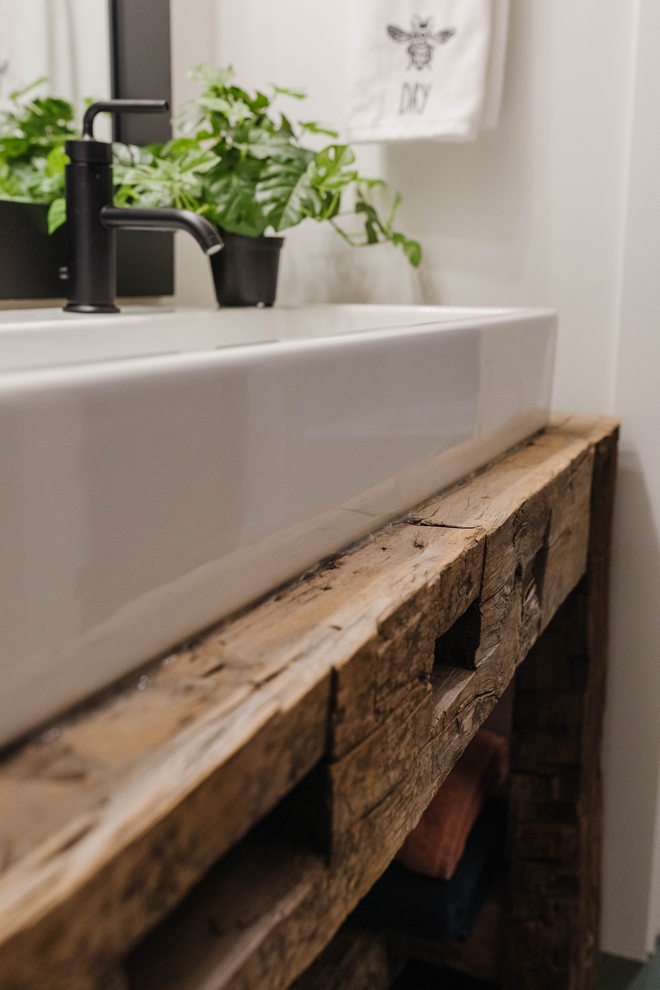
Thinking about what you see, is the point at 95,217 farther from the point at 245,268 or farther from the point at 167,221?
the point at 245,268

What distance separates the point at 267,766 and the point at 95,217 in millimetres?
755

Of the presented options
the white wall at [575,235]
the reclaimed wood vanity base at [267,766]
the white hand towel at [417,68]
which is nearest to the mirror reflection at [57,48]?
the white wall at [575,235]

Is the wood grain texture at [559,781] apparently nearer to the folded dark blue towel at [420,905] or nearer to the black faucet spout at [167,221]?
the folded dark blue towel at [420,905]

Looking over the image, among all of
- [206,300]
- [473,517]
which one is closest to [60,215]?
[206,300]

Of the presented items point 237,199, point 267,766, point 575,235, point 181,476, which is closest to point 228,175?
point 237,199

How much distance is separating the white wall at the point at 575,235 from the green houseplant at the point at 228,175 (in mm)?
201

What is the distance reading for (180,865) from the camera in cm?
29

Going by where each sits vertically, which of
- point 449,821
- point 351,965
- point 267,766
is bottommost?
point 351,965

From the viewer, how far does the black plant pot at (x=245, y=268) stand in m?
1.10

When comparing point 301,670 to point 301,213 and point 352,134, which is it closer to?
point 301,213

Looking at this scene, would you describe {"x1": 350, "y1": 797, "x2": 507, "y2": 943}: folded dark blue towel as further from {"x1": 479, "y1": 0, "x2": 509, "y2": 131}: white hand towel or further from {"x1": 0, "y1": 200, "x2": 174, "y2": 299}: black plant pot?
{"x1": 479, "y1": 0, "x2": 509, "y2": 131}: white hand towel

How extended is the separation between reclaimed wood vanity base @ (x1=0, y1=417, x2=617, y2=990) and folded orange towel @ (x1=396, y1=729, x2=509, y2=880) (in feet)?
1.60

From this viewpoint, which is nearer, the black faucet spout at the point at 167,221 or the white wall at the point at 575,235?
the black faucet spout at the point at 167,221

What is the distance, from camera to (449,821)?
111cm
